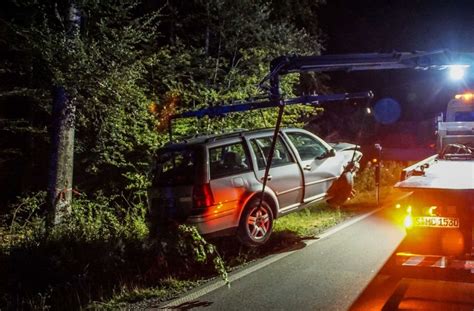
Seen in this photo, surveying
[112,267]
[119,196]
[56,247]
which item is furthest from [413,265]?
[119,196]

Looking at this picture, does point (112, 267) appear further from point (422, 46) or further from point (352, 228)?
point (422, 46)

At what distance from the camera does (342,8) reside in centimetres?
2989

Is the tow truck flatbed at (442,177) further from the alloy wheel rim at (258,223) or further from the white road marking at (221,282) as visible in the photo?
the alloy wheel rim at (258,223)

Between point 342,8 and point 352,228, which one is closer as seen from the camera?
point 352,228

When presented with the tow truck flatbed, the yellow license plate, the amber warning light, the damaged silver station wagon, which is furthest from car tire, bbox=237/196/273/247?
the amber warning light

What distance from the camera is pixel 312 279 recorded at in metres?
6.44

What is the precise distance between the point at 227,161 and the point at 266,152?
103 centimetres

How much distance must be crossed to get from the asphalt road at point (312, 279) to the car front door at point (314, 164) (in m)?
1.00

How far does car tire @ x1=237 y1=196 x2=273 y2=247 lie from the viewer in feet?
26.0

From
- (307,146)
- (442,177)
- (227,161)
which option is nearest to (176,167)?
(227,161)

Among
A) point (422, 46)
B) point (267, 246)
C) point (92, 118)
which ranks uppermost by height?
point (422, 46)

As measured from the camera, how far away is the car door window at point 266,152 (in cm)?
847

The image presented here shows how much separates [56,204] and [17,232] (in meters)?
0.92

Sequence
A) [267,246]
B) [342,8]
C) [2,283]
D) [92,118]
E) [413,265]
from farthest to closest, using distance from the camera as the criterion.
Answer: [342,8] → [92,118] → [267,246] → [2,283] → [413,265]
